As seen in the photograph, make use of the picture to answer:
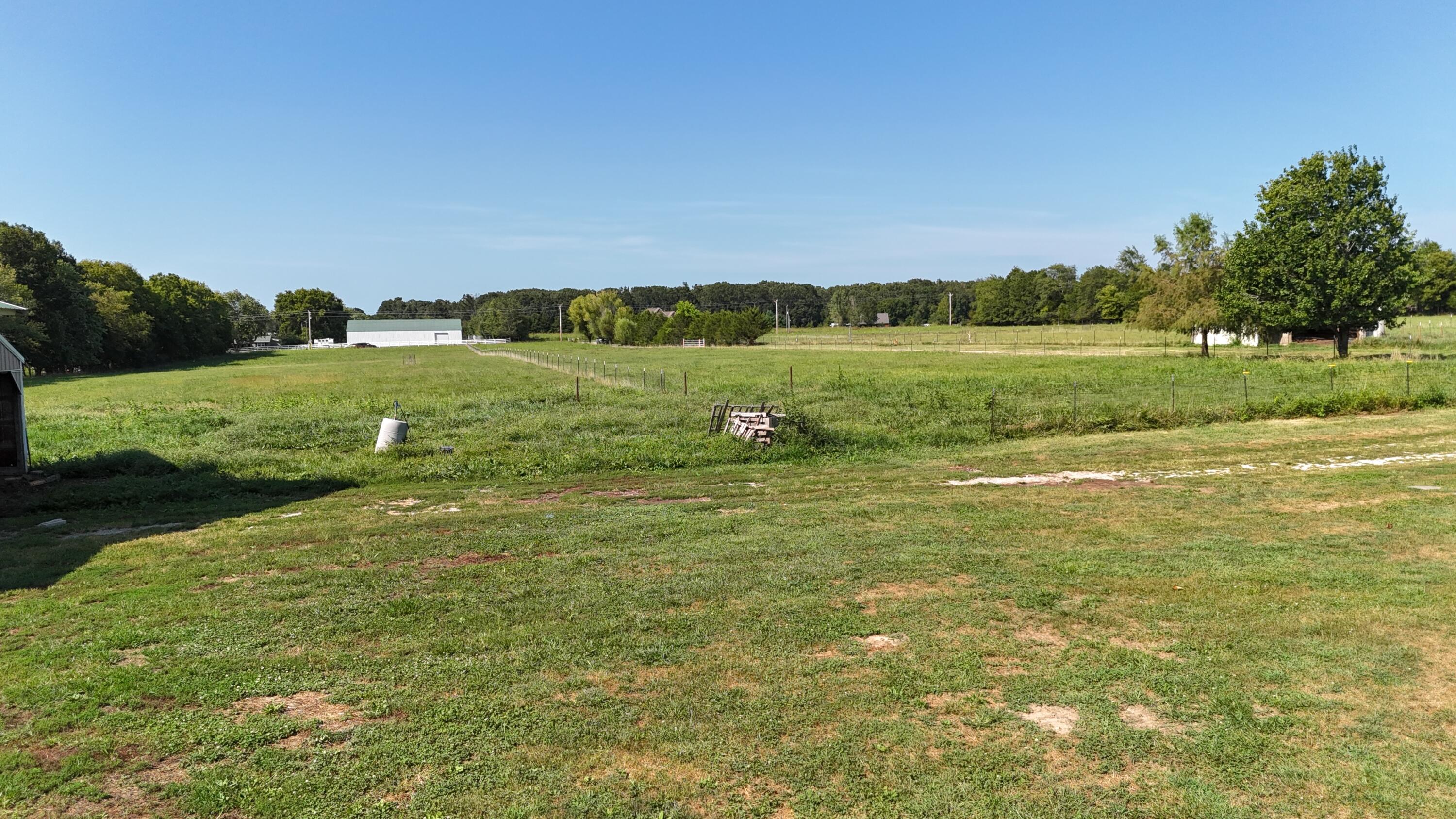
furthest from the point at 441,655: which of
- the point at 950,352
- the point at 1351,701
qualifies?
the point at 950,352

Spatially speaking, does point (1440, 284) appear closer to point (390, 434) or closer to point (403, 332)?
point (390, 434)

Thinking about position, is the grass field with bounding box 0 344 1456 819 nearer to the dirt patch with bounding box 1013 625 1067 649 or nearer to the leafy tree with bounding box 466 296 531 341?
the dirt patch with bounding box 1013 625 1067 649

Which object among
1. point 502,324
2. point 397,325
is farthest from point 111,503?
point 397,325

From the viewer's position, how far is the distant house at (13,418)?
1733cm

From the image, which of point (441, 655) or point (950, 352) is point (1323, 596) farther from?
point (950, 352)

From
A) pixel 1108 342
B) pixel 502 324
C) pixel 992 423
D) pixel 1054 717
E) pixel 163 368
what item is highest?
pixel 502 324

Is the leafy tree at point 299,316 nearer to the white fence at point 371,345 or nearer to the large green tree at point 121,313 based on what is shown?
the white fence at point 371,345

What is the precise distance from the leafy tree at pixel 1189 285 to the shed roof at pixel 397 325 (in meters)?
157

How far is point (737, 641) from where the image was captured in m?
7.48

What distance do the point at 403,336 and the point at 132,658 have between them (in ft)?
604

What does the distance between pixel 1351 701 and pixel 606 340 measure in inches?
5973

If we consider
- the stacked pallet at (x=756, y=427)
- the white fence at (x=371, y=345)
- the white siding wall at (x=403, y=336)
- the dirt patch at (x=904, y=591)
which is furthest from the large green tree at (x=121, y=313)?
the dirt patch at (x=904, y=591)

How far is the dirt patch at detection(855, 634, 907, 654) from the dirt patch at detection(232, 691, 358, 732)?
13.3 ft

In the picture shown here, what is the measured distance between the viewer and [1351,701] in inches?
239
